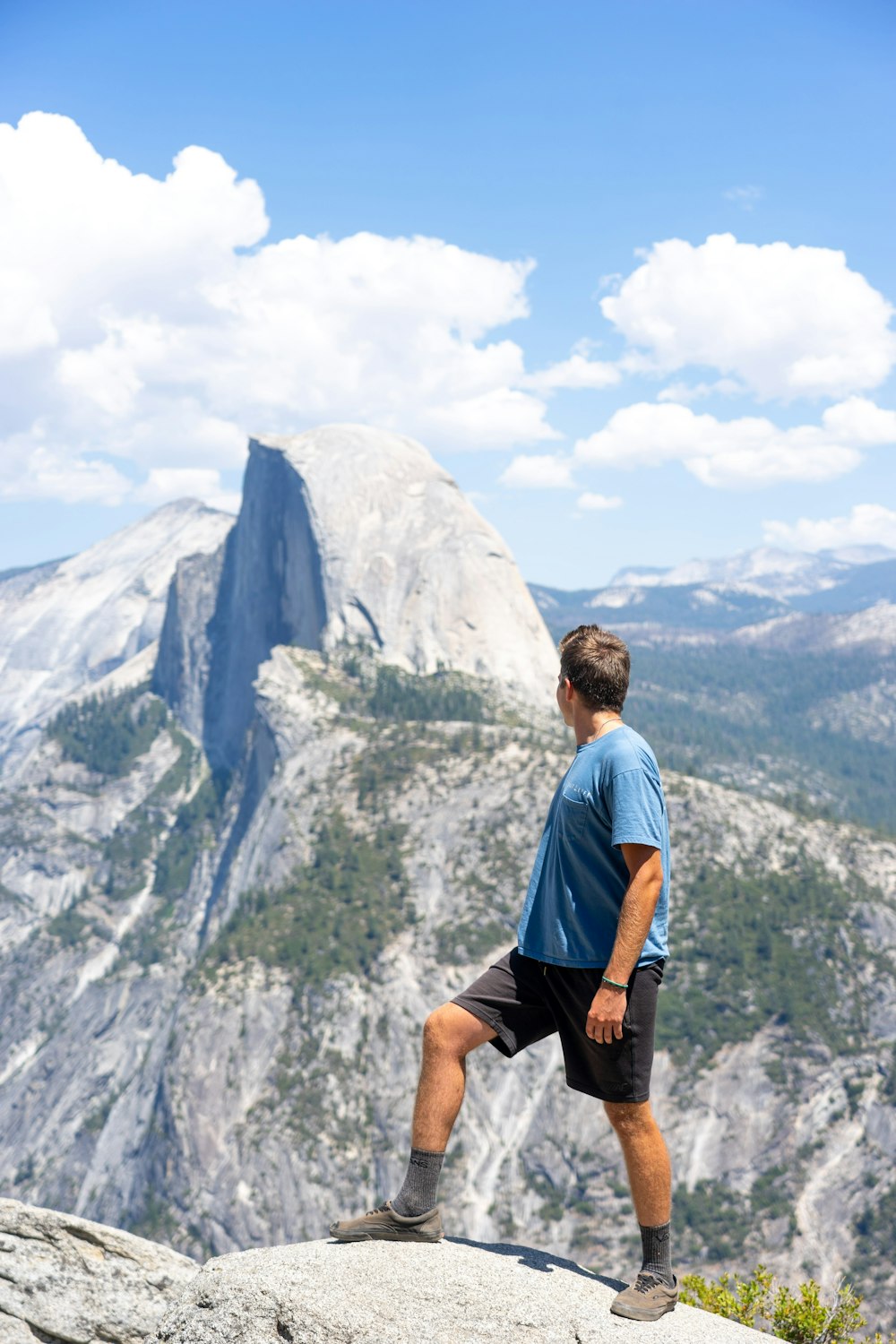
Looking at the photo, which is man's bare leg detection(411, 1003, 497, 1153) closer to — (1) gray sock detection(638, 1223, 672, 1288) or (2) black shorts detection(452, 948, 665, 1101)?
(2) black shorts detection(452, 948, 665, 1101)

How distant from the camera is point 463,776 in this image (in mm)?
146250

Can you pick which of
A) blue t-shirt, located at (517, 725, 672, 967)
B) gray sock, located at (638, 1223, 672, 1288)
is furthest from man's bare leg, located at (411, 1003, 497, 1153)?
gray sock, located at (638, 1223, 672, 1288)

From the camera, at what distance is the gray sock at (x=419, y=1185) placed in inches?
387

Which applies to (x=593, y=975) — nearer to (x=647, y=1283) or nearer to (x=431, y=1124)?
(x=431, y=1124)

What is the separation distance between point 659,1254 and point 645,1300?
507 mm

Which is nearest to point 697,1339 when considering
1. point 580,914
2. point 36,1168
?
point 580,914

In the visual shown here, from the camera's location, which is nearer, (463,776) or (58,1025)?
(463,776)

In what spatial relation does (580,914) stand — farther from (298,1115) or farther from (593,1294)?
(298,1115)

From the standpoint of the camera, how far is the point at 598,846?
9.52 metres

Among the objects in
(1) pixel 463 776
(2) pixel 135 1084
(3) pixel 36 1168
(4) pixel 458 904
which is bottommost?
(3) pixel 36 1168

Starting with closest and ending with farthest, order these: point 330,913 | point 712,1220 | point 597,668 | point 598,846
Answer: point 598,846
point 597,668
point 712,1220
point 330,913

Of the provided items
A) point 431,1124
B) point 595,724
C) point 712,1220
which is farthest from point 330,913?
point 595,724

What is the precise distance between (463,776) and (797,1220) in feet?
218

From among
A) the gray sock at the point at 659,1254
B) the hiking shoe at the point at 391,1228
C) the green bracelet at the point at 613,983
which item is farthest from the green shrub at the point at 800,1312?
the green bracelet at the point at 613,983
